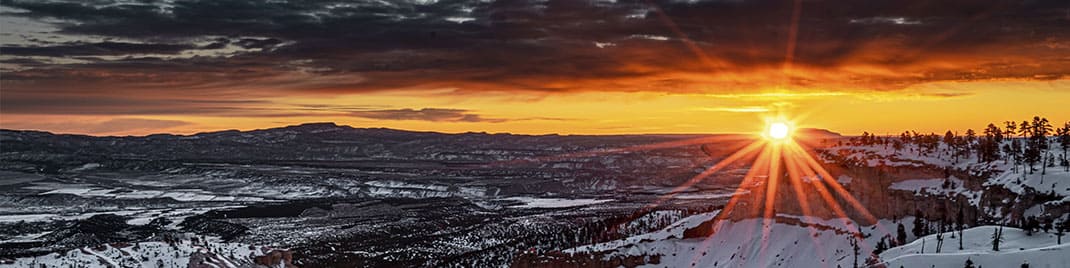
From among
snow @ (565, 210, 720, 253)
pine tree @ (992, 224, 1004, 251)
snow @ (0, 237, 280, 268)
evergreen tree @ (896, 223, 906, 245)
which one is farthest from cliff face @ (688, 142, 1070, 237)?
snow @ (0, 237, 280, 268)

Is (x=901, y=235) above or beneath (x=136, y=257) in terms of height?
above

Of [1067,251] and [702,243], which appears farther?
[702,243]

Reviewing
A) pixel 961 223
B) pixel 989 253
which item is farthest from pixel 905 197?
pixel 989 253

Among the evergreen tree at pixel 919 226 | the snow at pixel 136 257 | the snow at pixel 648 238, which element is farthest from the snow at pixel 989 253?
the snow at pixel 136 257

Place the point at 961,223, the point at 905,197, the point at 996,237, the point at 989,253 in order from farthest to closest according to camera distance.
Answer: the point at 905,197 < the point at 961,223 < the point at 996,237 < the point at 989,253

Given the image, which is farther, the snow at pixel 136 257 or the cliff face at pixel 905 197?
the snow at pixel 136 257

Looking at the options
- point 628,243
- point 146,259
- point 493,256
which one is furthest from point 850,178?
point 146,259

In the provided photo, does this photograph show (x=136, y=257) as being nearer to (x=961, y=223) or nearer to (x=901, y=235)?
(x=901, y=235)

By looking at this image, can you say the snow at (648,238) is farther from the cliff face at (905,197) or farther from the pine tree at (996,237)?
the pine tree at (996,237)

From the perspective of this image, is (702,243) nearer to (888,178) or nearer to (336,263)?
(888,178)
